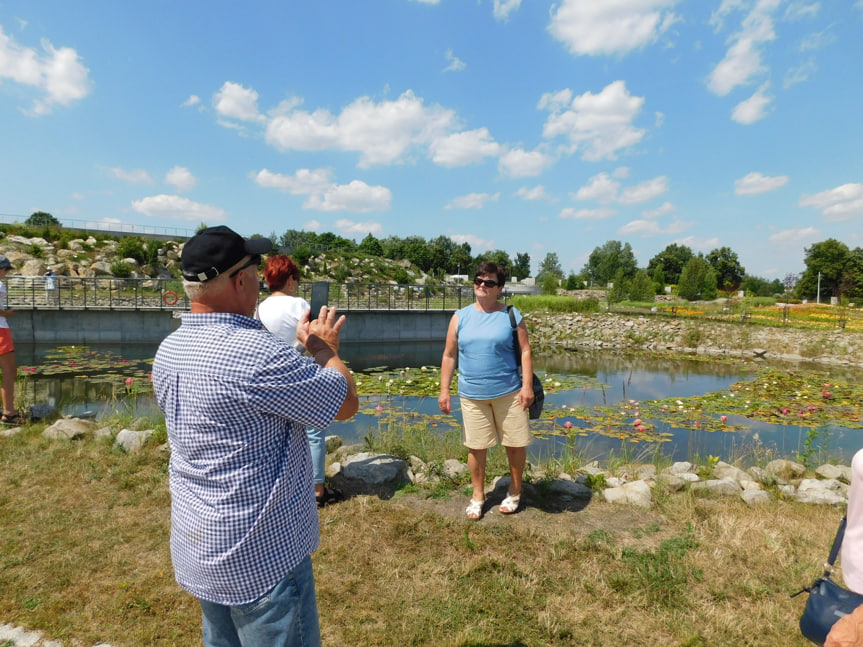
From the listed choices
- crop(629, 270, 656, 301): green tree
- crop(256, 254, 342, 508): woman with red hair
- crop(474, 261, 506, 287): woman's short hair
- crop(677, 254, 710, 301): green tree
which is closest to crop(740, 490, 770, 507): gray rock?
crop(474, 261, 506, 287): woman's short hair

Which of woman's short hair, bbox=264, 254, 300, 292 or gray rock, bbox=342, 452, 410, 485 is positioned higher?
woman's short hair, bbox=264, 254, 300, 292

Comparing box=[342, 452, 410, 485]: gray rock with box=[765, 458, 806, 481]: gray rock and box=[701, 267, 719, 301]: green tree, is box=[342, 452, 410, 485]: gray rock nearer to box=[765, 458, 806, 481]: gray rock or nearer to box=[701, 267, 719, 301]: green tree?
box=[765, 458, 806, 481]: gray rock

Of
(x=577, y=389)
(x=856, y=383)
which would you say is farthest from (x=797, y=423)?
(x=856, y=383)

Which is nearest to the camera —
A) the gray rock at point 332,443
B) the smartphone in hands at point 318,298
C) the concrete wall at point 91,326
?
the smartphone in hands at point 318,298

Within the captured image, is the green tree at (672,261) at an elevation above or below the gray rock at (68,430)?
above

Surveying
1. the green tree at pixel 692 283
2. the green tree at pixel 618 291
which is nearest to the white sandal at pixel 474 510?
the green tree at pixel 618 291

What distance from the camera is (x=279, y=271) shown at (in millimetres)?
3461

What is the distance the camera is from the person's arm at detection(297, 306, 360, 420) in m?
1.56

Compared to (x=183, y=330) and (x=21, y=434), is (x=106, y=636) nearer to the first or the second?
(x=183, y=330)

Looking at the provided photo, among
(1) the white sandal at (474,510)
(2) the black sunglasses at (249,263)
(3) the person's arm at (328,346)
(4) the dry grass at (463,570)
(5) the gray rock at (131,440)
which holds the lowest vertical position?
(4) the dry grass at (463,570)

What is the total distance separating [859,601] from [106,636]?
3.15 metres

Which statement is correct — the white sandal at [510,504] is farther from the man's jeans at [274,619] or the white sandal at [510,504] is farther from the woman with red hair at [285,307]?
the man's jeans at [274,619]

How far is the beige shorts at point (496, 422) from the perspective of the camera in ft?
11.8

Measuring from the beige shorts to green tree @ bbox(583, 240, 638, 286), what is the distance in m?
63.1
